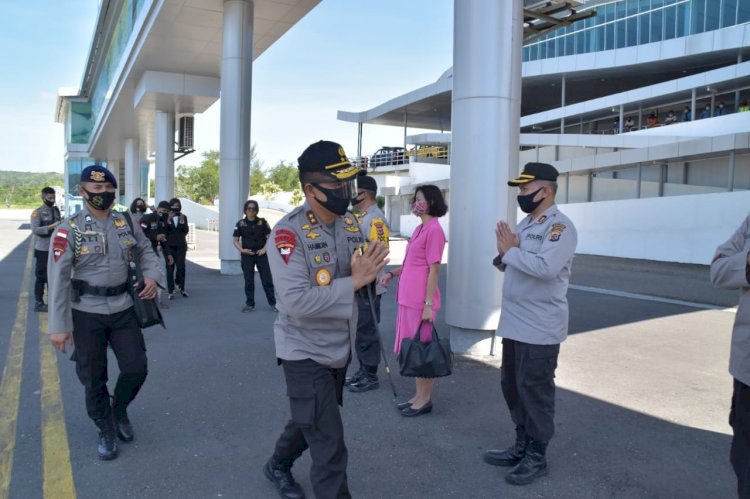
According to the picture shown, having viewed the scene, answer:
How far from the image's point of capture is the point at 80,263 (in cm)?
381

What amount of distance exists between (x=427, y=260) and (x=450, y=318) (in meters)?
1.92

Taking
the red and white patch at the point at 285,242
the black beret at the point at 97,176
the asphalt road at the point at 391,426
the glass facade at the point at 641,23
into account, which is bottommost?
the asphalt road at the point at 391,426

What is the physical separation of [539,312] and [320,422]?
152 centimetres

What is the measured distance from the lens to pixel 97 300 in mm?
3824

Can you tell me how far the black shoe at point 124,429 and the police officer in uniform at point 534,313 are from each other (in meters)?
2.46

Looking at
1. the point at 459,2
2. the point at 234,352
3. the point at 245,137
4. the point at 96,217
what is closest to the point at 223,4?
the point at 245,137

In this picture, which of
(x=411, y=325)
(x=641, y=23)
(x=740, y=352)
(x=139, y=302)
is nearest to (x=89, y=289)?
(x=139, y=302)

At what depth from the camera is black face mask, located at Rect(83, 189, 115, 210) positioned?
3.89m

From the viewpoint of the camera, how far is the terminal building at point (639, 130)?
19297 millimetres

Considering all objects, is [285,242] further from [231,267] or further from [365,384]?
[231,267]

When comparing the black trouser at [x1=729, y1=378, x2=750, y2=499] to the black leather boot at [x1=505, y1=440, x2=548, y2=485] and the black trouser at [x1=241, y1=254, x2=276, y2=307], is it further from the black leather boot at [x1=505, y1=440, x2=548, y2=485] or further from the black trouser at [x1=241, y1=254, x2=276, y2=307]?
the black trouser at [x1=241, y1=254, x2=276, y2=307]

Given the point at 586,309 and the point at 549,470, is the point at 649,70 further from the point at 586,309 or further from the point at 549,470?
the point at 549,470

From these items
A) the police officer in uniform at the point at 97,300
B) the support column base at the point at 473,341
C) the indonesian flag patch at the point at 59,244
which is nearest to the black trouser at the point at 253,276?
the support column base at the point at 473,341

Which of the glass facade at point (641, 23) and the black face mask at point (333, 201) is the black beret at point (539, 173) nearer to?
the black face mask at point (333, 201)
